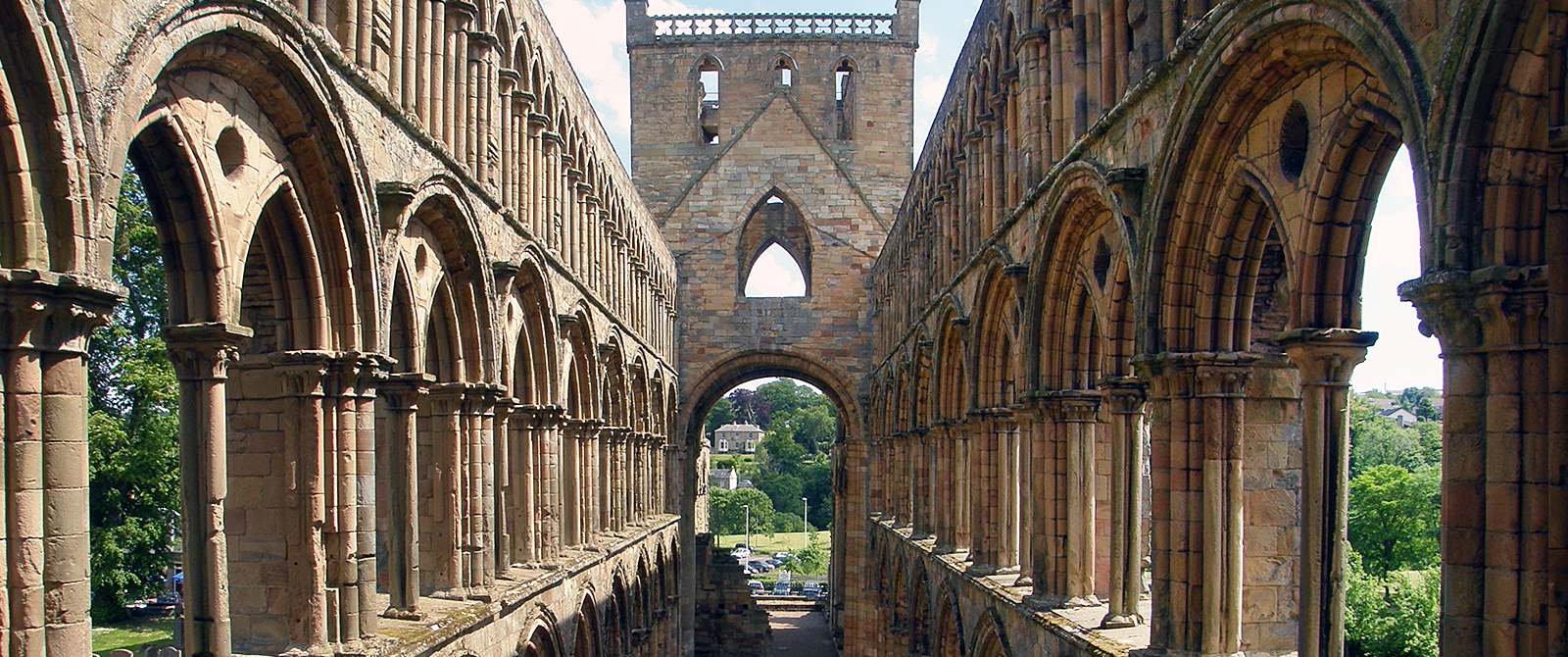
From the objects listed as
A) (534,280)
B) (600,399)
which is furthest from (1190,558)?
(600,399)

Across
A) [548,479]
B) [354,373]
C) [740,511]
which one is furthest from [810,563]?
[354,373]

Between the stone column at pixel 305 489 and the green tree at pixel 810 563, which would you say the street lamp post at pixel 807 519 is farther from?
the stone column at pixel 305 489

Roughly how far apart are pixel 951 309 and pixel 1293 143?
13.0 metres

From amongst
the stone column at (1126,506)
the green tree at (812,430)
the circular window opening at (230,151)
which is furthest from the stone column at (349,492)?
the green tree at (812,430)

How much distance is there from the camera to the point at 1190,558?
33.1 feet

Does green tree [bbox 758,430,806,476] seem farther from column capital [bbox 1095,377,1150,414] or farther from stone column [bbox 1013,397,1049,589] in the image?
column capital [bbox 1095,377,1150,414]

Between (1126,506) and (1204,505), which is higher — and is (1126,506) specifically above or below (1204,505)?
below

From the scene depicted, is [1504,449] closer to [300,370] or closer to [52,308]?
[52,308]

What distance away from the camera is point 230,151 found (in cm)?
943

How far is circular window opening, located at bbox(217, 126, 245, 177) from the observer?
30.7 feet

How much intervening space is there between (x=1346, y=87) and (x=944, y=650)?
48.7 ft

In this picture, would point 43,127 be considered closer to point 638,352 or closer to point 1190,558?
point 1190,558

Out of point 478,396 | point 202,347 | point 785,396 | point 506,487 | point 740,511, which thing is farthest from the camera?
point 785,396

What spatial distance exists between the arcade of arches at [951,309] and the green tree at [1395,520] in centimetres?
2333
